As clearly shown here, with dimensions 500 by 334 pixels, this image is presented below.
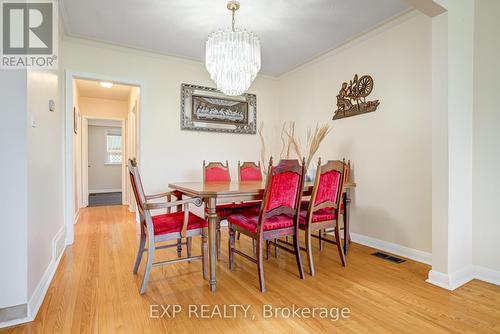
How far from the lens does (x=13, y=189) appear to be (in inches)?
61.5

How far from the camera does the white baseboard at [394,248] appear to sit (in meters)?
2.52

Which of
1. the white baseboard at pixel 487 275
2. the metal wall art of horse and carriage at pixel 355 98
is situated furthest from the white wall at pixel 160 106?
the white baseboard at pixel 487 275

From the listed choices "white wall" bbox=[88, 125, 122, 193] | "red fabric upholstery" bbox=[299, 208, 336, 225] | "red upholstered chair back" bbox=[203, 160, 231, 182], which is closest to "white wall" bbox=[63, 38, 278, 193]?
"red upholstered chair back" bbox=[203, 160, 231, 182]

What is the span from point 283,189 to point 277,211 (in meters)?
0.18

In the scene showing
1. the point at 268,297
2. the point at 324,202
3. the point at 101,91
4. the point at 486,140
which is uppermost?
the point at 101,91

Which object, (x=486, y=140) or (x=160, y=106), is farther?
(x=160, y=106)

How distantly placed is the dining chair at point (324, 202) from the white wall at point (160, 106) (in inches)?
81.0

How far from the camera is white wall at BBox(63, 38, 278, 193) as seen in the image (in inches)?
130

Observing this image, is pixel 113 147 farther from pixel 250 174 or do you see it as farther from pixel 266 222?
pixel 266 222

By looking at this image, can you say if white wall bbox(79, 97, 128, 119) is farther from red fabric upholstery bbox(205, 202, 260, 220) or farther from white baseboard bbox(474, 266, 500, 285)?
white baseboard bbox(474, 266, 500, 285)

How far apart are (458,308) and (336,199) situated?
3.62 ft

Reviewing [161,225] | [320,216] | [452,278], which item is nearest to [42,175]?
[161,225]

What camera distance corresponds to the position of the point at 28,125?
64.2 inches

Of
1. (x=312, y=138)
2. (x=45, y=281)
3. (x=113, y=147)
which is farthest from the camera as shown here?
(x=113, y=147)
